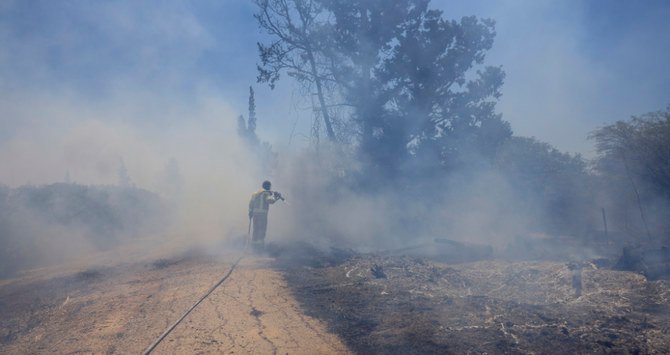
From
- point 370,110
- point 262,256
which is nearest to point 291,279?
point 262,256

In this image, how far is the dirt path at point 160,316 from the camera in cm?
483

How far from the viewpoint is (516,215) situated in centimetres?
2150

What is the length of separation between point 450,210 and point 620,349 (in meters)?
15.6

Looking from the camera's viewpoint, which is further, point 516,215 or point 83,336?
point 516,215

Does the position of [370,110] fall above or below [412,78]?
below

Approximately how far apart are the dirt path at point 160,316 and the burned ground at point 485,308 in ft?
1.84

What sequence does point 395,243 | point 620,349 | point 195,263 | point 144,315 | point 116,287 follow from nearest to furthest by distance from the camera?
1. point 620,349
2. point 144,315
3. point 116,287
4. point 195,263
5. point 395,243

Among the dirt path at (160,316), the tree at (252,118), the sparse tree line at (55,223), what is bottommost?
the dirt path at (160,316)

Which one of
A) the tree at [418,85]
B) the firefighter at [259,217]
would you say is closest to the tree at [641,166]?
the tree at [418,85]

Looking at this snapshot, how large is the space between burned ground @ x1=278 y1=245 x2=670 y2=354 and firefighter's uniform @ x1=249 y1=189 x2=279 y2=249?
239 centimetres

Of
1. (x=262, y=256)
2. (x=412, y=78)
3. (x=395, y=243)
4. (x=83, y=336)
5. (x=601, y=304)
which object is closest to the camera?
(x=83, y=336)

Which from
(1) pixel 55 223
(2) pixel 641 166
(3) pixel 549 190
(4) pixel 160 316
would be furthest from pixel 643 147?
(1) pixel 55 223

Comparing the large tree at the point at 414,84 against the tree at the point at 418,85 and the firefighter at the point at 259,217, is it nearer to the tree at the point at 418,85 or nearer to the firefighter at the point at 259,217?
the tree at the point at 418,85

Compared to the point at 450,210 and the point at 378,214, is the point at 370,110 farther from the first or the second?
the point at 450,210
